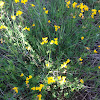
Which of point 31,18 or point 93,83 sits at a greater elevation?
point 31,18

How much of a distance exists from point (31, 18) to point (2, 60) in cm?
125

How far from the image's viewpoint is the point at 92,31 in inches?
86.4

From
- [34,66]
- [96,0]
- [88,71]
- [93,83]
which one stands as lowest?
[93,83]

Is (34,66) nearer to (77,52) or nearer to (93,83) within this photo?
(77,52)

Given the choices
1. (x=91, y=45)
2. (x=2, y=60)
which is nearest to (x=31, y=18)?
(x=2, y=60)

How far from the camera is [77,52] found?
81.7 inches

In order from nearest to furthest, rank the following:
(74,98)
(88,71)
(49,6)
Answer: (74,98), (88,71), (49,6)

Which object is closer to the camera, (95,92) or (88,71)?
(95,92)

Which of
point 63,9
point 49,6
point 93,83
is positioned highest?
point 49,6

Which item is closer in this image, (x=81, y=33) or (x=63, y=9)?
(x=81, y=33)

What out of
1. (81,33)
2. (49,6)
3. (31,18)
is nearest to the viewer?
(81,33)

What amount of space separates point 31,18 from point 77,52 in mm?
1407

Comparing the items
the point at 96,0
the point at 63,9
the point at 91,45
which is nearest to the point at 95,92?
the point at 91,45

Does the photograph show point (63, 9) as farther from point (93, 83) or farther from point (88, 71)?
→ point (93, 83)
